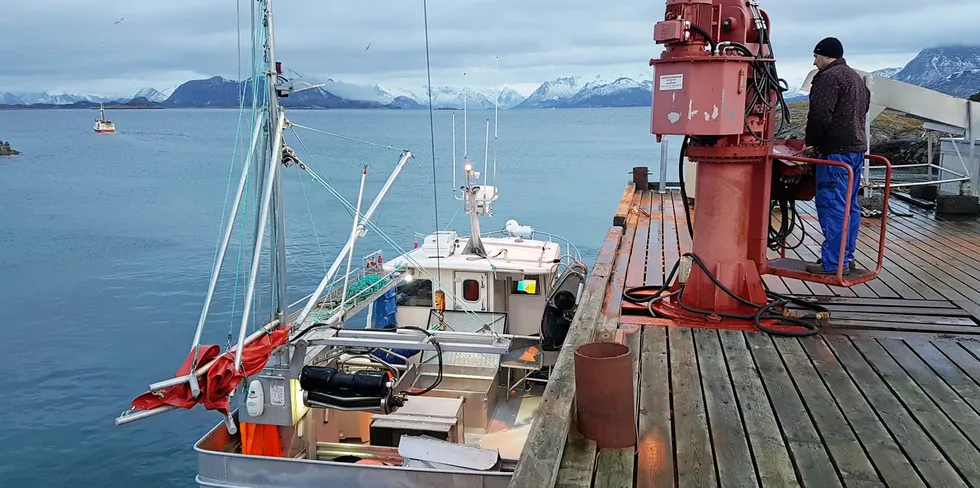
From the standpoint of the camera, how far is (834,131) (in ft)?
18.1

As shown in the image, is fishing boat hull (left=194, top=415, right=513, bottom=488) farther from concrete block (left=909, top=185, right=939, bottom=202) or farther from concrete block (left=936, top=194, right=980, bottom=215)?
concrete block (left=909, top=185, right=939, bottom=202)

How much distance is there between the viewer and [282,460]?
8.79 m

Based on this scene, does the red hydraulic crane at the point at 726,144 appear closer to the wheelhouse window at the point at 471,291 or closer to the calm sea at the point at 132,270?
the calm sea at the point at 132,270

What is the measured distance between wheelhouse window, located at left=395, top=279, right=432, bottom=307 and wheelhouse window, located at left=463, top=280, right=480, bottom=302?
0.84 m

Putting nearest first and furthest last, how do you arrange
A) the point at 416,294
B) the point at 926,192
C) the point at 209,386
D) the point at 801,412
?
1. the point at 801,412
2. the point at 209,386
3. the point at 926,192
4. the point at 416,294

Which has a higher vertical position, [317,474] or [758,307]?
[758,307]

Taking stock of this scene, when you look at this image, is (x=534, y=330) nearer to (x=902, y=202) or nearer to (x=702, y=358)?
(x=902, y=202)

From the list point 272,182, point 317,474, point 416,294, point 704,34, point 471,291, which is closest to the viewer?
point 704,34

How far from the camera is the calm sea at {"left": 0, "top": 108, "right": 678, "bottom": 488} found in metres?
15.5

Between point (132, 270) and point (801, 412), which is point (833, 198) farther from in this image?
point (132, 270)

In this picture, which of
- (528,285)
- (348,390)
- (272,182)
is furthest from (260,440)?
(528,285)

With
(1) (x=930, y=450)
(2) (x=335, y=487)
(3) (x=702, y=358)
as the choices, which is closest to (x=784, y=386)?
(3) (x=702, y=358)

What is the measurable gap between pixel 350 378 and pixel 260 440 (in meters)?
1.95

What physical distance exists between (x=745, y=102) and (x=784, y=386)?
202cm
